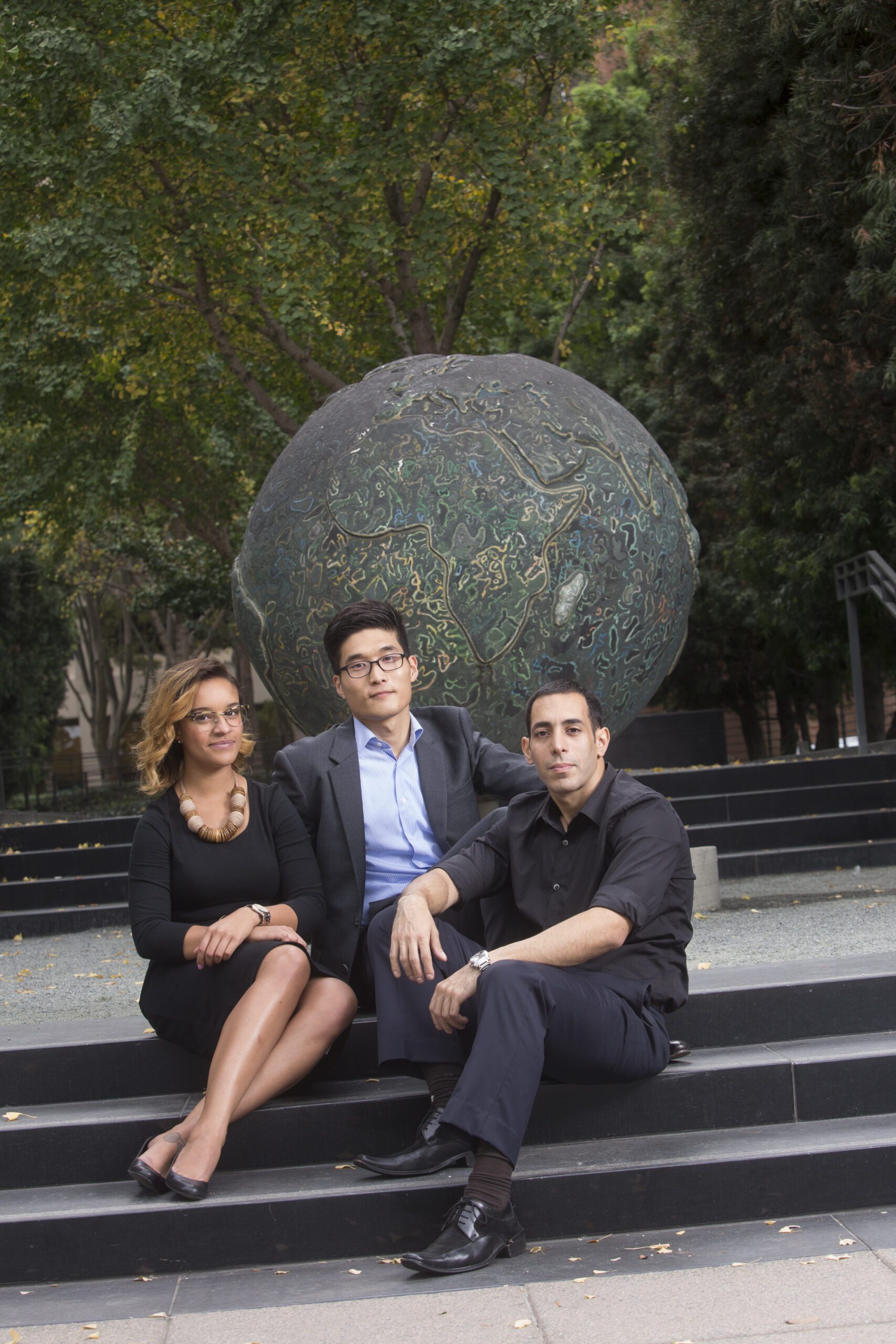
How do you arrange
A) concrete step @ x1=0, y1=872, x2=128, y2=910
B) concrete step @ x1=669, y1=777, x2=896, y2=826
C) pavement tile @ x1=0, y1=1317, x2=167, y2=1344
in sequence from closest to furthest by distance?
pavement tile @ x1=0, y1=1317, x2=167, y2=1344
concrete step @ x1=0, y1=872, x2=128, y2=910
concrete step @ x1=669, y1=777, x2=896, y2=826

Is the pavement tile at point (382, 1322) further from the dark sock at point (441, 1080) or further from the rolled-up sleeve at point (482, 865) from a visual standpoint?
the rolled-up sleeve at point (482, 865)

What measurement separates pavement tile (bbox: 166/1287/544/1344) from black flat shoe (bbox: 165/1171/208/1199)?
1.05 feet

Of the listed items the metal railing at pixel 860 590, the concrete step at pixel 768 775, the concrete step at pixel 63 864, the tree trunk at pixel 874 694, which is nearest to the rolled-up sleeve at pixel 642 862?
the concrete step at pixel 768 775

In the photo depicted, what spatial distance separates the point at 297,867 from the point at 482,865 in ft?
1.84

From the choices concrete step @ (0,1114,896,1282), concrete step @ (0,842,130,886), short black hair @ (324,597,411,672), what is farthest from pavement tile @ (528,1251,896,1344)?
Result: concrete step @ (0,842,130,886)

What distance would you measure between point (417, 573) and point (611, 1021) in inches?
103

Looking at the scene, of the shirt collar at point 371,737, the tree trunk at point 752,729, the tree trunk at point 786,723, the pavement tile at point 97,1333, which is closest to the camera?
the pavement tile at point 97,1333

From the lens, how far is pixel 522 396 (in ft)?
19.1

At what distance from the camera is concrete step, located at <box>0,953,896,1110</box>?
12.8 ft

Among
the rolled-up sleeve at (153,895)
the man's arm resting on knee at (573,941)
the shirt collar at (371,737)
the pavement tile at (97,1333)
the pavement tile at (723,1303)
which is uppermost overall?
the shirt collar at (371,737)

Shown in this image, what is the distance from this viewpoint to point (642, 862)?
3426 mm

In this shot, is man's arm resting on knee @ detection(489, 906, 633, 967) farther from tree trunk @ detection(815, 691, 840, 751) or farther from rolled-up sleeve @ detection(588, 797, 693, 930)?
tree trunk @ detection(815, 691, 840, 751)

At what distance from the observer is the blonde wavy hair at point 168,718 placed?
3.73 meters

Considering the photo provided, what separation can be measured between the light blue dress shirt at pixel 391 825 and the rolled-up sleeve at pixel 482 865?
0.20m
